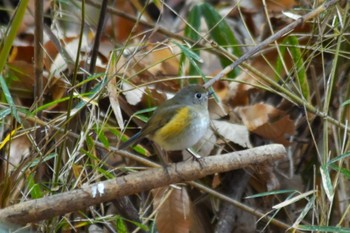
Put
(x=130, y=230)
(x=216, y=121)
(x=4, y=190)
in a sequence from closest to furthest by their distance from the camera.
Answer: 1. (x=4, y=190)
2. (x=130, y=230)
3. (x=216, y=121)

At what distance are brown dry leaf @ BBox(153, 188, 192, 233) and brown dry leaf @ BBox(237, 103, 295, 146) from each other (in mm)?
537

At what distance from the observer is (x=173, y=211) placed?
138 inches

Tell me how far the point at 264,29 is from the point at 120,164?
1.23 m

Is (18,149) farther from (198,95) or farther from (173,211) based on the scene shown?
(198,95)

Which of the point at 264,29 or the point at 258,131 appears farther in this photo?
the point at 264,29

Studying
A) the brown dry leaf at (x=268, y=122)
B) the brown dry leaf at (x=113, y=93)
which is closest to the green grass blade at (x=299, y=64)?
the brown dry leaf at (x=268, y=122)

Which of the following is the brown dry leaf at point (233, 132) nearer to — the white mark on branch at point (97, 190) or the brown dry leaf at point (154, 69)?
the brown dry leaf at point (154, 69)

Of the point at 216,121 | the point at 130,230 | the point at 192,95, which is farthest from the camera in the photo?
the point at 216,121

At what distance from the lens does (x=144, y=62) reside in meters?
4.43

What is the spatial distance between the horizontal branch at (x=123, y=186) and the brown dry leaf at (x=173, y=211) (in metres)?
0.72

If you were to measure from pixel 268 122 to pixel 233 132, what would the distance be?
20 centimetres

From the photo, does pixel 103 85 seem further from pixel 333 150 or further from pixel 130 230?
pixel 333 150

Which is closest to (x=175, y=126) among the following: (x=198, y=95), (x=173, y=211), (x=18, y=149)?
(x=198, y=95)

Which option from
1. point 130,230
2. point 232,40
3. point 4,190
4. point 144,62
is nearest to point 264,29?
point 232,40
